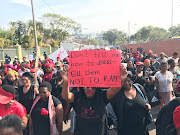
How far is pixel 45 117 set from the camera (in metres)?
2.31

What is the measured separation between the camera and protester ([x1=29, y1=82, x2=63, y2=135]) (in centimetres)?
231

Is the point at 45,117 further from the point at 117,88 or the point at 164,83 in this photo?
the point at 164,83

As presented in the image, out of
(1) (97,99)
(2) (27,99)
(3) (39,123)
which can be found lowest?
(3) (39,123)

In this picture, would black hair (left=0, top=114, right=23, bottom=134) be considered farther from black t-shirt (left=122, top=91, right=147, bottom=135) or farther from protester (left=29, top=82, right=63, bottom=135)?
black t-shirt (left=122, top=91, right=147, bottom=135)

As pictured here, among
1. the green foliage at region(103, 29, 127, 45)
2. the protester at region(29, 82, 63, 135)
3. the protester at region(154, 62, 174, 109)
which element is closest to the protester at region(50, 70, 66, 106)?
the protester at region(29, 82, 63, 135)

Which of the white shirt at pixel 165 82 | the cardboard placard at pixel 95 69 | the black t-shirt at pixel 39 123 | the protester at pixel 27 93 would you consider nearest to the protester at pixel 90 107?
the cardboard placard at pixel 95 69

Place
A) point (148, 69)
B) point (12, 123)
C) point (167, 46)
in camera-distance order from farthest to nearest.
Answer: point (167, 46) < point (148, 69) < point (12, 123)

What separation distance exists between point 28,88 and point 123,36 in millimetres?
65727

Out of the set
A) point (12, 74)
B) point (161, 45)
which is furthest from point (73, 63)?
point (161, 45)

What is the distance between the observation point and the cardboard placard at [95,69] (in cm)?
202

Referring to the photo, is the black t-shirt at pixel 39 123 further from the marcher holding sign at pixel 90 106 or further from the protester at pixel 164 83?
the protester at pixel 164 83

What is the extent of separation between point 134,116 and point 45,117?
1368 millimetres

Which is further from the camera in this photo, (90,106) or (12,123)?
(90,106)

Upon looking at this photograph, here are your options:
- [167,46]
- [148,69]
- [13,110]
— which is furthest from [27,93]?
[167,46]
